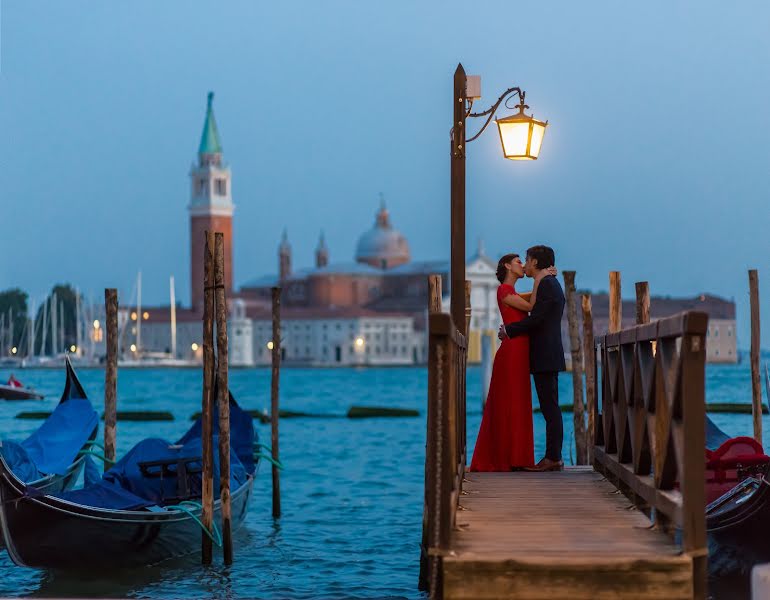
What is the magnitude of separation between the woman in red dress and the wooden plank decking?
1.34m

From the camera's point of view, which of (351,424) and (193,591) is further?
(351,424)

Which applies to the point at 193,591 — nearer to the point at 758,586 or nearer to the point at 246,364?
the point at 758,586

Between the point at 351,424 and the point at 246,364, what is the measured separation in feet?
163

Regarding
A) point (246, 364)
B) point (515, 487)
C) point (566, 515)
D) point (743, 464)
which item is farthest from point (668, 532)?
point (246, 364)

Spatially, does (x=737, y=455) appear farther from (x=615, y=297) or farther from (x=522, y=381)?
(x=615, y=297)

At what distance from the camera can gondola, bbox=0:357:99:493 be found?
7656mm

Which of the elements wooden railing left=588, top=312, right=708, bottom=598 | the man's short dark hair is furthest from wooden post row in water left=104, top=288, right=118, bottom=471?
wooden railing left=588, top=312, right=708, bottom=598

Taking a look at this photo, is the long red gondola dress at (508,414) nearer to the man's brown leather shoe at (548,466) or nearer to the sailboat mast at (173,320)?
the man's brown leather shoe at (548,466)

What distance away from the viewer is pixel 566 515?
11.4ft

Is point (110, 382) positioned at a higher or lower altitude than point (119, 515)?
higher

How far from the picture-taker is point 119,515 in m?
6.16

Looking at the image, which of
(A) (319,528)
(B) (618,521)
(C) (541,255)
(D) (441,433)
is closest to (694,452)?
(D) (441,433)

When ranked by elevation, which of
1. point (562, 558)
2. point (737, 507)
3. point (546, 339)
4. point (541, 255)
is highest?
point (541, 255)

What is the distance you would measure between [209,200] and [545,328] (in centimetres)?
7275
